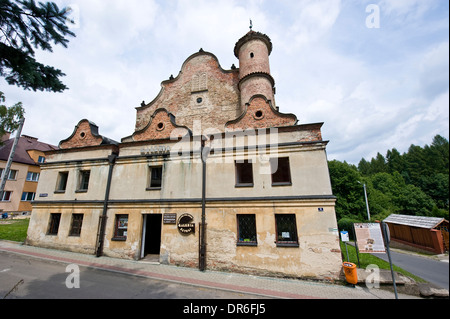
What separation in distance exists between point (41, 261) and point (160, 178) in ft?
24.2

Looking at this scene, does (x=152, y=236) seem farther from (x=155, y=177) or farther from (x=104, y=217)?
(x=155, y=177)

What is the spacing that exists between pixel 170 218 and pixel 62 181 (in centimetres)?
943

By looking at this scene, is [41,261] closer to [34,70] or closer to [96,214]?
[96,214]

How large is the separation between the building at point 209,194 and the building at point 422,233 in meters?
13.3

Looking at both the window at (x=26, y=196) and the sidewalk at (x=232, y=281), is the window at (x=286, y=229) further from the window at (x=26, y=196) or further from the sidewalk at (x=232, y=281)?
the window at (x=26, y=196)

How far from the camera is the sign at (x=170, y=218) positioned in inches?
415

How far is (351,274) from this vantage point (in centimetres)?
787

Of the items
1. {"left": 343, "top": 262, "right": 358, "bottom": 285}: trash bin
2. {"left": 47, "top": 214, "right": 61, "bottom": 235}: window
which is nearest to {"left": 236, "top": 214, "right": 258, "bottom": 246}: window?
{"left": 343, "top": 262, "right": 358, "bottom": 285}: trash bin

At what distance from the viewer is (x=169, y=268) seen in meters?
9.77

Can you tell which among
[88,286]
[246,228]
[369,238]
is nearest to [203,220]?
[246,228]

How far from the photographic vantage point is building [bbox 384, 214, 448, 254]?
14.8 metres

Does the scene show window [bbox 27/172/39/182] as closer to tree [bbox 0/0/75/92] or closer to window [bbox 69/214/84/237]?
window [bbox 69/214/84/237]
